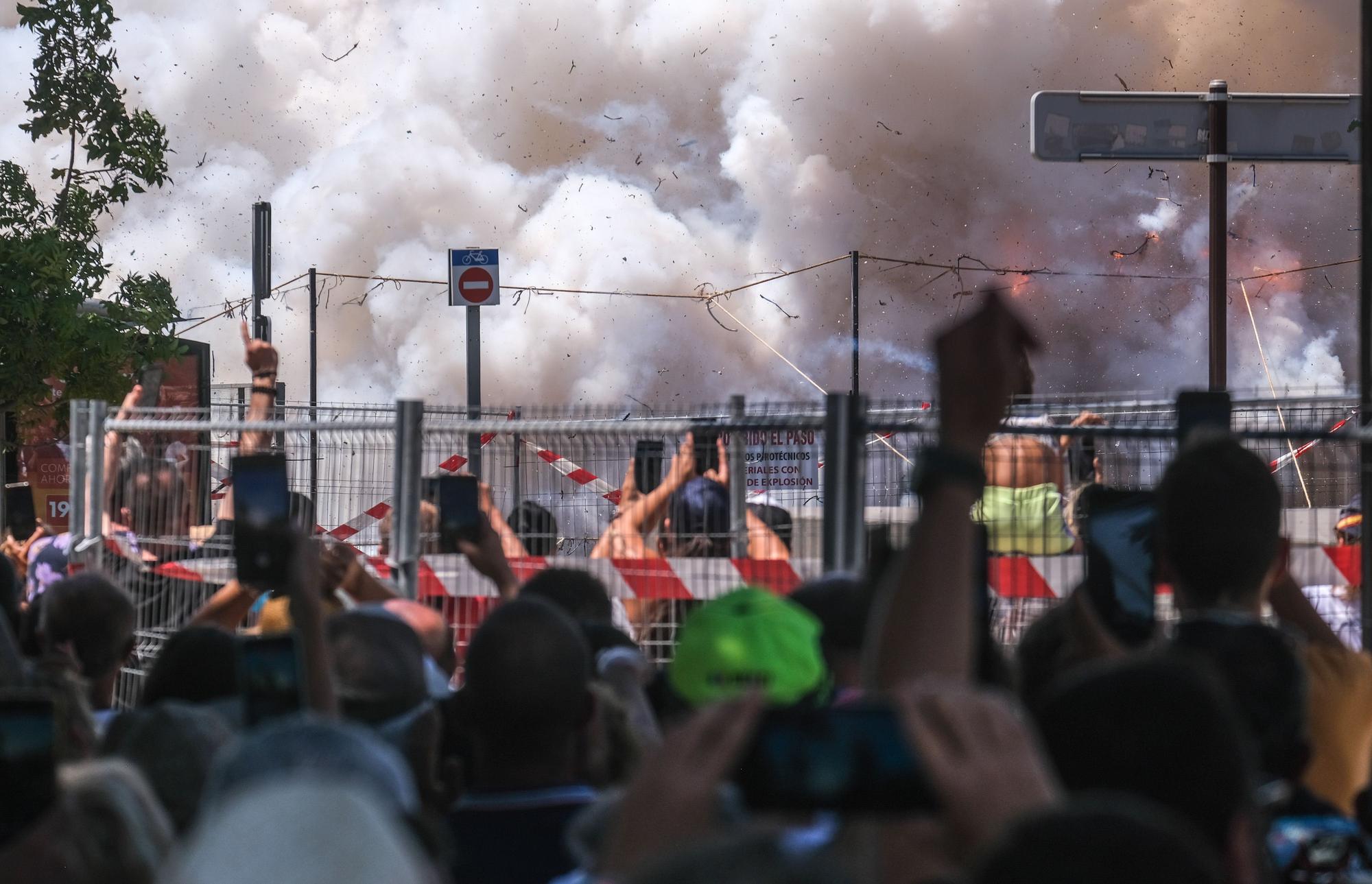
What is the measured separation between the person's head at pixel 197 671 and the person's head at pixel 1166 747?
193 cm

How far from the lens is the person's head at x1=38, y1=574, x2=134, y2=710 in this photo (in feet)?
12.2

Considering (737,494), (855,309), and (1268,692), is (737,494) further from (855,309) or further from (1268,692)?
(855,309)

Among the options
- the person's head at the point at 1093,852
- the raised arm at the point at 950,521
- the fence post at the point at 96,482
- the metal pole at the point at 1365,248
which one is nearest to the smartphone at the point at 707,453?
the metal pole at the point at 1365,248

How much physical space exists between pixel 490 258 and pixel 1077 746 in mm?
11241

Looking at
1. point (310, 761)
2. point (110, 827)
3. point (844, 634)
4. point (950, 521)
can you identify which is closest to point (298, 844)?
point (310, 761)

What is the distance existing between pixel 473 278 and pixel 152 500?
16.9 ft

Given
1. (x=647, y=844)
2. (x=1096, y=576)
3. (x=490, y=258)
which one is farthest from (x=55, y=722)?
(x=490, y=258)

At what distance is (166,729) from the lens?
2156 millimetres

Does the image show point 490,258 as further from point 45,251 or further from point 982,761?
point 982,761

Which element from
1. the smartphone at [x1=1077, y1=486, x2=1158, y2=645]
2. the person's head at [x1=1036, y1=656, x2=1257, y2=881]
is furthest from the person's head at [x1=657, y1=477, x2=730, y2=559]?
the person's head at [x1=1036, y1=656, x2=1257, y2=881]

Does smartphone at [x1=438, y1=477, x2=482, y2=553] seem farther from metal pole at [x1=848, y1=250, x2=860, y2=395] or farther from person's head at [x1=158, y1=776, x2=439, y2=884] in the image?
metal pole at [x1=848, y1=250, x2=860, y2=395]

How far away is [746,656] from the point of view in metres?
2.41

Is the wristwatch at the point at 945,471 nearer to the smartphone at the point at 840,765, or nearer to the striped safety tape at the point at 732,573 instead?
the smartphone at the point at 840,765

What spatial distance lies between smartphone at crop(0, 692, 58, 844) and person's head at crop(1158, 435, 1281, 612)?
2114 mm
